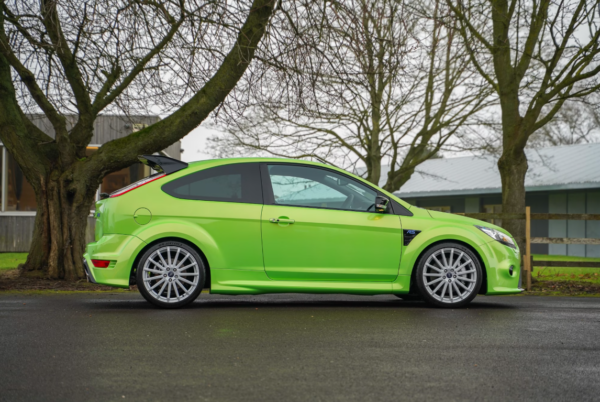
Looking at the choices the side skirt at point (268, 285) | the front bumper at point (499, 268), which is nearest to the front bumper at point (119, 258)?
the side skirt at point (268, 285)

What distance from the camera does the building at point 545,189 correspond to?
25.2 metres

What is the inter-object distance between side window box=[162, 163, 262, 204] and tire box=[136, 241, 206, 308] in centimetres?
60

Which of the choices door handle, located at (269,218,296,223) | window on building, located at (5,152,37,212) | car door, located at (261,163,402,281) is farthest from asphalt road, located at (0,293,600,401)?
window on building, located at (5,152,37,212)

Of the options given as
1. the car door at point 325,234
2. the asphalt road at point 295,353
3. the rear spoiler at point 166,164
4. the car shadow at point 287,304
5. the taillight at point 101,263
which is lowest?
the asphalt road at point 295,353

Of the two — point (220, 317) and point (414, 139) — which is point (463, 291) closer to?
point (220, 317)

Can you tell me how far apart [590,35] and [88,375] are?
35.7ft

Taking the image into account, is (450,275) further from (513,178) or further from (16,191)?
(16,191)

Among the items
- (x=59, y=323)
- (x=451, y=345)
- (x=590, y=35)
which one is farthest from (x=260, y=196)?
(x=590, y=35)

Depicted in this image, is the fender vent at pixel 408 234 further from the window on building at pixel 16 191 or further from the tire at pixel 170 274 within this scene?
the window on building at pixel 16 191

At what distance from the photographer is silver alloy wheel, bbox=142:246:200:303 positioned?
7.53 m

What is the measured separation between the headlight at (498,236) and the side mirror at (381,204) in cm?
113

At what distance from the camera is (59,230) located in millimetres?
11438

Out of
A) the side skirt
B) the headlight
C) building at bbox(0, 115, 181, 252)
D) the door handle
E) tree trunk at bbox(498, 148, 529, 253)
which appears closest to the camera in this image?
the side skirt

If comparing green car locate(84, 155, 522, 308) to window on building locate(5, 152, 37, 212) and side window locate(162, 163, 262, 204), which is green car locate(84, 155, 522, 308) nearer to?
side window locate(162, 163, 262, 204)
